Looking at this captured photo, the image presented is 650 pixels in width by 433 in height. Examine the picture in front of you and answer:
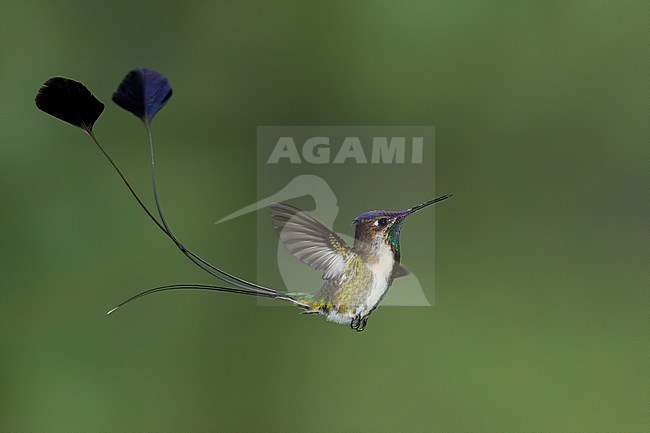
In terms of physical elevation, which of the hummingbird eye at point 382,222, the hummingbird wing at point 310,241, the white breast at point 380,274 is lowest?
the white breast at point 380,274

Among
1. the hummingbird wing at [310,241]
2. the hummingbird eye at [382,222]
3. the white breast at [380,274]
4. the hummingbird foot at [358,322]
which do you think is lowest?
the hummingbird foot at [358,322]

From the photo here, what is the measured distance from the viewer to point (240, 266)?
110cm

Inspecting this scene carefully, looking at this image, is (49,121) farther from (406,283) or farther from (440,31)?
(406,283)

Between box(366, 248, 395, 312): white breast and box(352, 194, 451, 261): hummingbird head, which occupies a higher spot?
box(352, 194, 451, 261): hummingbird head

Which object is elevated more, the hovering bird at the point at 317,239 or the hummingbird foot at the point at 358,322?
the hovering bird at the point at 317,239

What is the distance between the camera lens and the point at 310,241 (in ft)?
1.38

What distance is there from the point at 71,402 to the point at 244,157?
0.59m

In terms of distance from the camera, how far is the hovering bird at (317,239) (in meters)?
0.38

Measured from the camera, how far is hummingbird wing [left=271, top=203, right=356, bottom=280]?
0.40 m

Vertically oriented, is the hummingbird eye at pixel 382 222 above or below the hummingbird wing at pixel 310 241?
above

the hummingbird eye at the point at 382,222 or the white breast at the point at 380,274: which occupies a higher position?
the hummingbird eye at the point at 382,222

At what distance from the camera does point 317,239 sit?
42cm

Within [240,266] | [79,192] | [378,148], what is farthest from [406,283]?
[79,192]

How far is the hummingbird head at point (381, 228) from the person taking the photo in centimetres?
41
